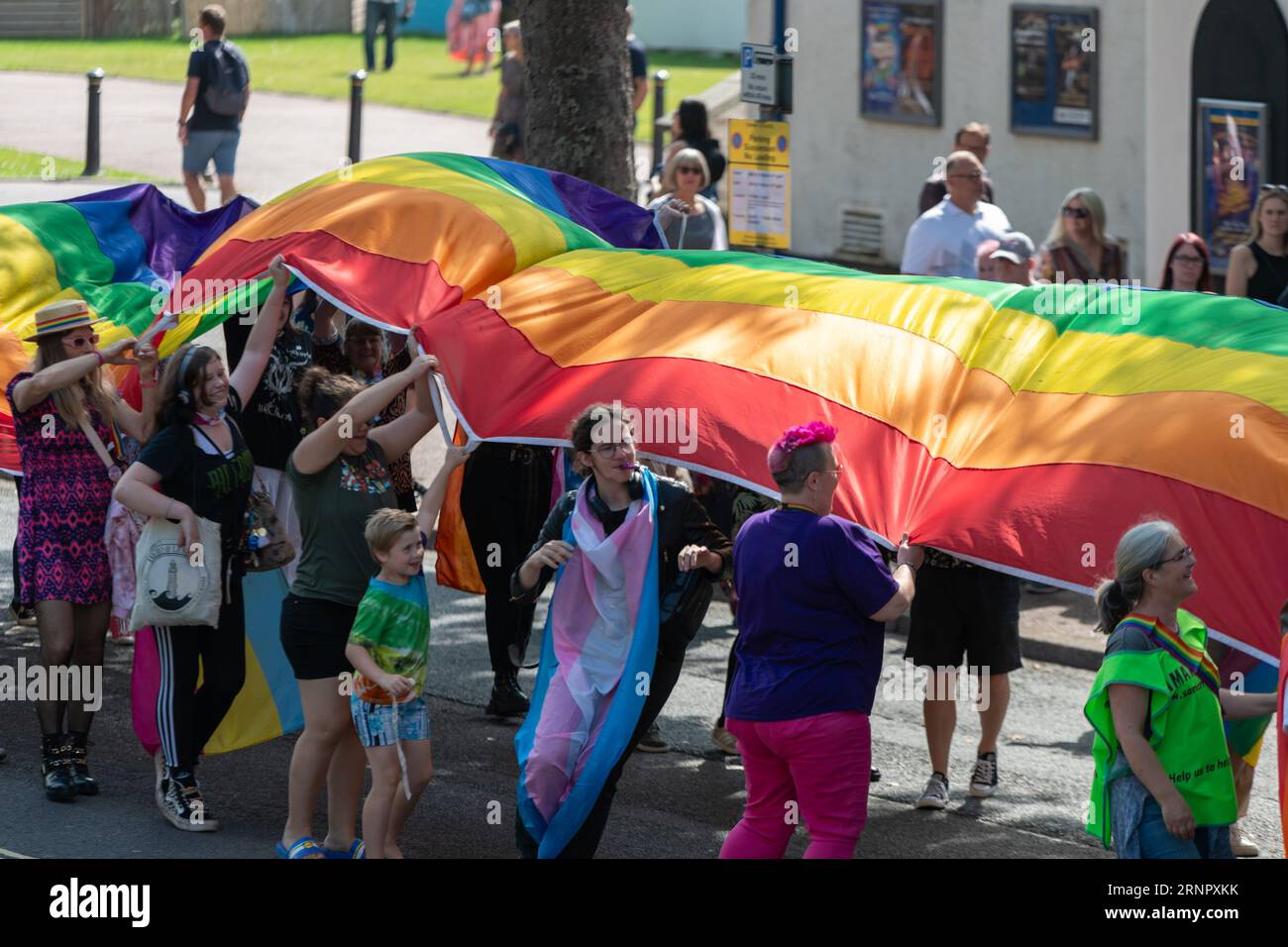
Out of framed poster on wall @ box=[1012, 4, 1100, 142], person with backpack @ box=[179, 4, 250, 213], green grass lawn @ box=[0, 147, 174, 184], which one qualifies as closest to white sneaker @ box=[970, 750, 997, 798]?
framed poster on wall @ box=[1012, 4, 1100, 142]

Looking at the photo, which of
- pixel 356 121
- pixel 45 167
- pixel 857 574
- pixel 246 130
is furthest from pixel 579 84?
pixel 246 130

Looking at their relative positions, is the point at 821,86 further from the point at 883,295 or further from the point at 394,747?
the point at 394,747

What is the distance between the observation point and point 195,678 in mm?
7633

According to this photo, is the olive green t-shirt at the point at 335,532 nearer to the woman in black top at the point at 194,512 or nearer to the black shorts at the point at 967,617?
the woman in black top at the point at 194,512

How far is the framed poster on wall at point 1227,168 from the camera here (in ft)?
46.2

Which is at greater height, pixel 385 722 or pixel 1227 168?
pixel 1227 168

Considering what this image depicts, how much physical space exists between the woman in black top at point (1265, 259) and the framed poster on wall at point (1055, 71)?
23.2 ft

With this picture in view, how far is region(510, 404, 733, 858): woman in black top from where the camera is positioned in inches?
264

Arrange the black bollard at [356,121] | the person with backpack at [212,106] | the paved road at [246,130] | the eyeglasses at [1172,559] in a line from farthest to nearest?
the paved road at [246,130], the black bollard at [356,121], the person with backpack at [212,106], the eyeglasses at [1172,559]

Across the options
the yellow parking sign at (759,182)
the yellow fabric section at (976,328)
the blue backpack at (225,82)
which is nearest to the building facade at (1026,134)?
the yellow parking sign at (759,182)

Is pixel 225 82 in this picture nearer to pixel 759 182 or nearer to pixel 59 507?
pixel 759 182

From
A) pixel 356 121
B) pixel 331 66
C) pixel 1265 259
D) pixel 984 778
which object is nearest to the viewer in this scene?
pixel 984 778

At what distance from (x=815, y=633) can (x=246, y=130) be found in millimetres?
19063
